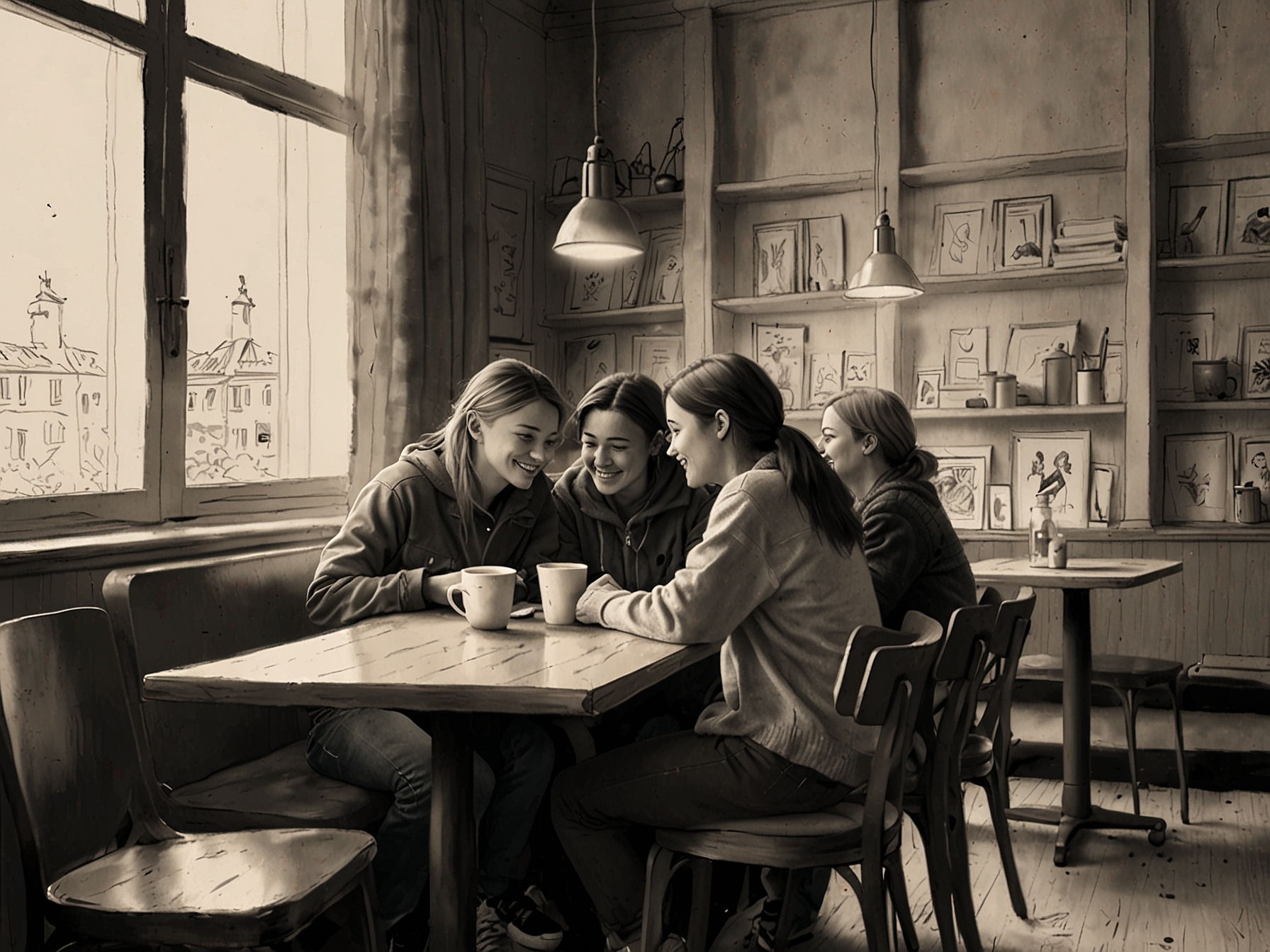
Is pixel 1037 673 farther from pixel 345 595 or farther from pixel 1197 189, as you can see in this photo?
pixel 345 595

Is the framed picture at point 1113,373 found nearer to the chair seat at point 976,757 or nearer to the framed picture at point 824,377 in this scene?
the framed picture at point 824,377

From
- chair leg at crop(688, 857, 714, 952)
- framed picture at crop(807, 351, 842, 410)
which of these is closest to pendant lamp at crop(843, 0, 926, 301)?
framed picture at crop(807, 351, 842, 410)

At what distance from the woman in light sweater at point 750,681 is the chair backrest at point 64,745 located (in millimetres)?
757

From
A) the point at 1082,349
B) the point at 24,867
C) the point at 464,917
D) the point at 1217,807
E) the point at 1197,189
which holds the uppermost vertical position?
the point at 1197,189

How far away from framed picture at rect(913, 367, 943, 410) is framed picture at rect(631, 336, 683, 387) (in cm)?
106

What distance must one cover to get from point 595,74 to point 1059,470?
102 inches

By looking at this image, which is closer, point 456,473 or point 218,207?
point 456,473

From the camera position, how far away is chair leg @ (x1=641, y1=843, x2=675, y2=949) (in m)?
2.01

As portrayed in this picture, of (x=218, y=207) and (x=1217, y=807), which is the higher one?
→ (x=218, y=207)

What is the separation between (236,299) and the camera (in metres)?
3.58

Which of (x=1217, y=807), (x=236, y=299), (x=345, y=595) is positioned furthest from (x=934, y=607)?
(x=236, y=299)

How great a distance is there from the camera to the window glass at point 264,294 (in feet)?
11.2

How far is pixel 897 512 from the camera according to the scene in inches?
110

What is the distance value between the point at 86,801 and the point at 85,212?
1768mm
